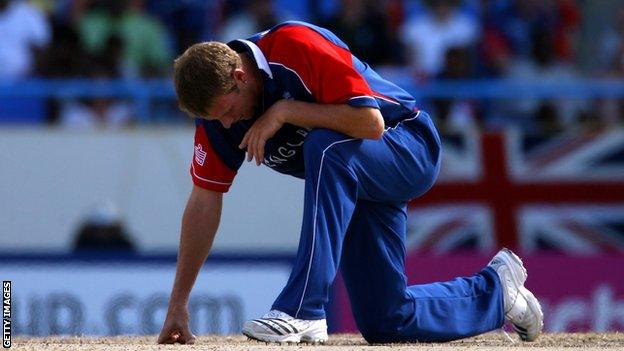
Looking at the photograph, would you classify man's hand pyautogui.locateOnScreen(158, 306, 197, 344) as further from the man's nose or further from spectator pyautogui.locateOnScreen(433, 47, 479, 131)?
spectator pyautogui.locateOnScreen(433, 47, 479, 131)

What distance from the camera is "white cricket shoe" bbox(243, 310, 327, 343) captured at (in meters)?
4.93

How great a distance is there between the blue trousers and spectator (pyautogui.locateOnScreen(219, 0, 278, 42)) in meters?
5.77

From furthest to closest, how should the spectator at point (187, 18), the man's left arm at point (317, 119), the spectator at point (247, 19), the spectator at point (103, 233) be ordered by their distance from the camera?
the spectator at point (187, 18) < the spectator at point (247, 19) < the spectator at point (103, 233) < the man's left arm at point (317, 119)

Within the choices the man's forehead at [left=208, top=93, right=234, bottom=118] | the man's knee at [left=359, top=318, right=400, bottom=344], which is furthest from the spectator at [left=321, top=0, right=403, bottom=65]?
the man's forehead at [left=208, top=93, right=234, bottom=118]

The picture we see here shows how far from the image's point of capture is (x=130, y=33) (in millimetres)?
11312

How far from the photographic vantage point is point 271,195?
11.0 m

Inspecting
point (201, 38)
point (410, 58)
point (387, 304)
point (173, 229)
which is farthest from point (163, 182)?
point (387, 304)

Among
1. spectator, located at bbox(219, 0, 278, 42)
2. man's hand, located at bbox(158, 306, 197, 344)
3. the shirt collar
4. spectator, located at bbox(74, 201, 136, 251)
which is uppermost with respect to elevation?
spectator, located at bbox(219, 0, 278, 42)

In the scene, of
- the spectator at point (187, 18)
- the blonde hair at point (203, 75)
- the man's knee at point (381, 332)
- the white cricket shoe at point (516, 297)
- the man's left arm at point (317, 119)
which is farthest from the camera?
the spectator at point (187, 18)

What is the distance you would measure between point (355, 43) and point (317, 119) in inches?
242

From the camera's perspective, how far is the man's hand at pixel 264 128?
500 cm

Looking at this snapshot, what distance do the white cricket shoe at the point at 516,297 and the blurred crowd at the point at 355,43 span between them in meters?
5.14

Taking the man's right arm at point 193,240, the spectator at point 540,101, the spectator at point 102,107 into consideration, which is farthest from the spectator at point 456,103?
the man's right arm at point 193,240

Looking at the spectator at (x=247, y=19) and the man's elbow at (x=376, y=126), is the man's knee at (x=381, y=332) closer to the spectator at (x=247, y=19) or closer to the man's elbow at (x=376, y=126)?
the man's elbow at (x=376, y=126)
